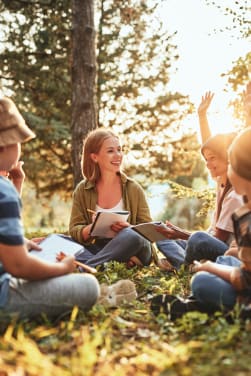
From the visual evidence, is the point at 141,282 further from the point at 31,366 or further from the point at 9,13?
the point at 9,13

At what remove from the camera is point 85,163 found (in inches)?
221

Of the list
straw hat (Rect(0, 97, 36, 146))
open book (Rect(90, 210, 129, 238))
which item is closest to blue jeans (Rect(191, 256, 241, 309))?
straw hat (Rect(0, 97, 36, 146))

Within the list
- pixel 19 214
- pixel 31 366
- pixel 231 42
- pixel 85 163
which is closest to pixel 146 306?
pixel 19 214

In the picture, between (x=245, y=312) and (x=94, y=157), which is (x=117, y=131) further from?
(x=245, y=312)

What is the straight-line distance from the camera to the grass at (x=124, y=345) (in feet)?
7.58

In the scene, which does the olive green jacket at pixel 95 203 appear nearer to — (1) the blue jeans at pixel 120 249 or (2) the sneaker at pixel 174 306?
(1) the blue jeans at pixel 120 249

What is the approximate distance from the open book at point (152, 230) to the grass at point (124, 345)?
1.22 meters

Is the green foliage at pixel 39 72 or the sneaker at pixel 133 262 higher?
the green foliage at pixel 39 72

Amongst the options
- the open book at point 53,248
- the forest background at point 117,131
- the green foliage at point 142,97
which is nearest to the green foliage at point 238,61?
the forest background at point 117,131

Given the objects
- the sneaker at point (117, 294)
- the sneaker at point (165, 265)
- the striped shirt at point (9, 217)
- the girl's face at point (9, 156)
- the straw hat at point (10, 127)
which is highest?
the straw hat at point (10, 127)

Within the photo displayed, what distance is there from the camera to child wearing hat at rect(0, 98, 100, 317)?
9.33 feet

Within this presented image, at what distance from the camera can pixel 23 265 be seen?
2.86 meters

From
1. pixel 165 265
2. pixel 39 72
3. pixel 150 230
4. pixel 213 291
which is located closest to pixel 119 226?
pixel 150 230

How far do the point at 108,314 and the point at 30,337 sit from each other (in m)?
0.60
